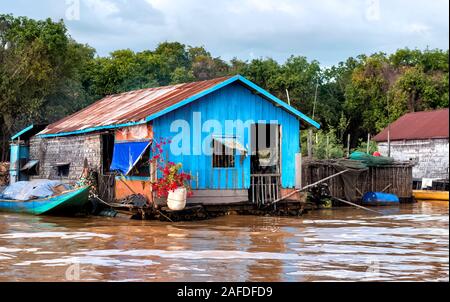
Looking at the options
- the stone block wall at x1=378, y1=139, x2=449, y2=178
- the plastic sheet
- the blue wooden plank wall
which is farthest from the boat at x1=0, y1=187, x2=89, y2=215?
the stone block wall at x1=378, y1=139, x2=449, y2=178

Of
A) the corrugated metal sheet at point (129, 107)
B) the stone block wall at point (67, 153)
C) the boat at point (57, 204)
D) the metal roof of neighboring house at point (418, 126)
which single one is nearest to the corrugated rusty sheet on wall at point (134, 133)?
the corrugated metal sheet at point (129, 107)

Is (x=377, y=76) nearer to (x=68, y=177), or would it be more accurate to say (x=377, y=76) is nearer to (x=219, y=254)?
(x=68, y=177)

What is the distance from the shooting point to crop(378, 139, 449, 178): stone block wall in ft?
88.3

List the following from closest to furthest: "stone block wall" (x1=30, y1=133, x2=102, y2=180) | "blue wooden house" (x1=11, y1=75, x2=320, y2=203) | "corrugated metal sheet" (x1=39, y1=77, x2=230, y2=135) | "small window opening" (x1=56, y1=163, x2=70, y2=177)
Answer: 1. "blue wooden house" (x1=11, y1=75, x2=320, y2=203)
2. "corrugated metal sheet" (x1=39, y1=77, x2=230, y2=135)
3. "stone block wall" (x1=30, y1=133, x2=102, y2=180)
4. "small window opening" (x1=56, y1=163, x2=70, y2=177)

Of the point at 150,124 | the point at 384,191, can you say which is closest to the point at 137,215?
the point at 150,124

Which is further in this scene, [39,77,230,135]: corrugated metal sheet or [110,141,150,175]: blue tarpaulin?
[39,77,230,135]: corrugated metal sheet

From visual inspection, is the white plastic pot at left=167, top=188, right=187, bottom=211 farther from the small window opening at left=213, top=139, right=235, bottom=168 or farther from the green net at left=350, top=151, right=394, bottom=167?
the green net at left=350, top=151, right=394, bottom=167

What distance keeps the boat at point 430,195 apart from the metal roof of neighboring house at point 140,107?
7685mm

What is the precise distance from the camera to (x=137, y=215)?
15.7 metres

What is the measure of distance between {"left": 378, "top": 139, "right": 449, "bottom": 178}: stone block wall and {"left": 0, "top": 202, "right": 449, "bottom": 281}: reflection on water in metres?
11.0

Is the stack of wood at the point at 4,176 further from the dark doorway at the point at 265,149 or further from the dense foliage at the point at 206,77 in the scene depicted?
the dark doorway at the point at 265,149

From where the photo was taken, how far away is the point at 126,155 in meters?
16.6

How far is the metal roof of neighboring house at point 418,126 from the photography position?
27438 mm

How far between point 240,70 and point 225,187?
20196mm
